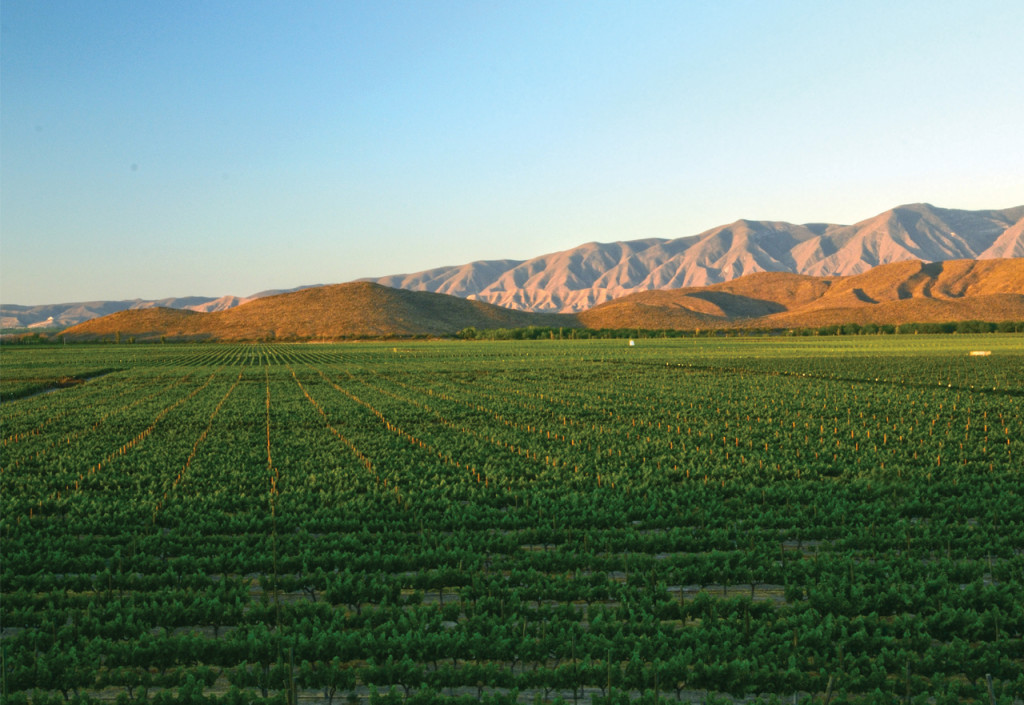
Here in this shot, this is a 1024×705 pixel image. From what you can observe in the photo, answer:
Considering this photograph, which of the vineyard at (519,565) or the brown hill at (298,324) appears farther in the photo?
the brown hill at (298,324)

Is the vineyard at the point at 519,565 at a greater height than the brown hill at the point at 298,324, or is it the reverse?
the brown hill at the point at 298,324

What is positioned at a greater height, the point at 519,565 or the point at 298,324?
the point at 298,324

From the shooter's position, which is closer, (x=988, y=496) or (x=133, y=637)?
(x=133, y=637)

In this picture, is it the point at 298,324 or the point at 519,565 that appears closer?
the point at 519,565

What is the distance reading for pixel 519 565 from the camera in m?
9.46

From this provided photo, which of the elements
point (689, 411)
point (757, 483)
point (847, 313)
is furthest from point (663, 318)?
point (757, 483)

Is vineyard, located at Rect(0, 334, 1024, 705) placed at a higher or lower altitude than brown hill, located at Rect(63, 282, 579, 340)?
lower

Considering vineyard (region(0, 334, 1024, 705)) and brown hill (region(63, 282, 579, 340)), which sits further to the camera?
brown hill (region(63, 282, 579, 340))

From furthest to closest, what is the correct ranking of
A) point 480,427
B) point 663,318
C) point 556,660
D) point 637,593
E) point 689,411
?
1. point 663,318
2. point 689,411
3. point 480,427
4. point 637,593
5. point 556,660

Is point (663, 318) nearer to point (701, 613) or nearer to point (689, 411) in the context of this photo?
point (689, 411)

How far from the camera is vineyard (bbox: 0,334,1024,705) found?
655 cm

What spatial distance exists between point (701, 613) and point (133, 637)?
222 inches

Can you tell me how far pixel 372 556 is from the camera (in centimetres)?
984

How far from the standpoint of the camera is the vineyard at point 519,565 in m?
6.55
